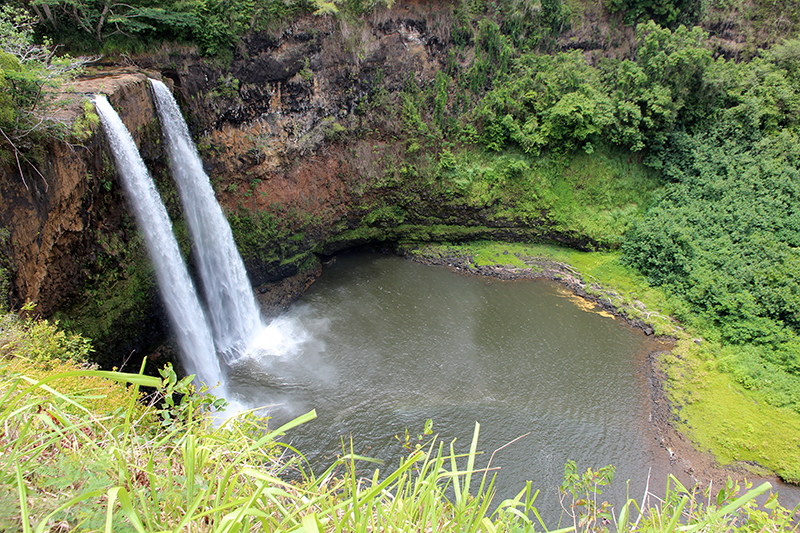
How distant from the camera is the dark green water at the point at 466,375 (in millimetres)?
9547

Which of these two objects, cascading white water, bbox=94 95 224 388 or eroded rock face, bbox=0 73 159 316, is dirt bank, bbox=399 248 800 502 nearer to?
cascading white water, bbox=94 95 224 388

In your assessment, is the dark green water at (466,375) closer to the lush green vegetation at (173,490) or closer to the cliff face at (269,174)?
the cliff face at (269,174)

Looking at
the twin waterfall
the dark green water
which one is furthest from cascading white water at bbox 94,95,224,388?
the dark green water

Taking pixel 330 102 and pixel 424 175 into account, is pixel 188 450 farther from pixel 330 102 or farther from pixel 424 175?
pixel 424 175

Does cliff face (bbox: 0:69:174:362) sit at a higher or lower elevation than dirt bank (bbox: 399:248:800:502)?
higher

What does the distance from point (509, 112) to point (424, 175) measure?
4115 millimetres

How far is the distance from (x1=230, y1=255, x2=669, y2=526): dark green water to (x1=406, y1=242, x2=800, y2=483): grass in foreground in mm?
956

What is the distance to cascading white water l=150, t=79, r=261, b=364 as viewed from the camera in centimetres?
1090

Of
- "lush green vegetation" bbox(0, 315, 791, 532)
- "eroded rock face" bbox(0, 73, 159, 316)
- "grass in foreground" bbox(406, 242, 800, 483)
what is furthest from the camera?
"grass in foreground" bbox(406, 242, 800, 483)

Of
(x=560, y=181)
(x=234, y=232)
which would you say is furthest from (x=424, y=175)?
(x=234, y=232)

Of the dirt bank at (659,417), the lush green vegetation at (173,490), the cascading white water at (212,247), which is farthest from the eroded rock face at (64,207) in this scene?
the dirt bank at (659,417)

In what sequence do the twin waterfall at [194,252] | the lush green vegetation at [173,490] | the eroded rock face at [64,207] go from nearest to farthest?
the lush green vegetation at [173,490] < the eroded rock face at [64,207] < the twin waterfall at [194,252]

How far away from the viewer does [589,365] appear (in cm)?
1200

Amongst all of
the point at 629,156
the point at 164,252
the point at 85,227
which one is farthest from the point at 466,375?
the point at 629,156
